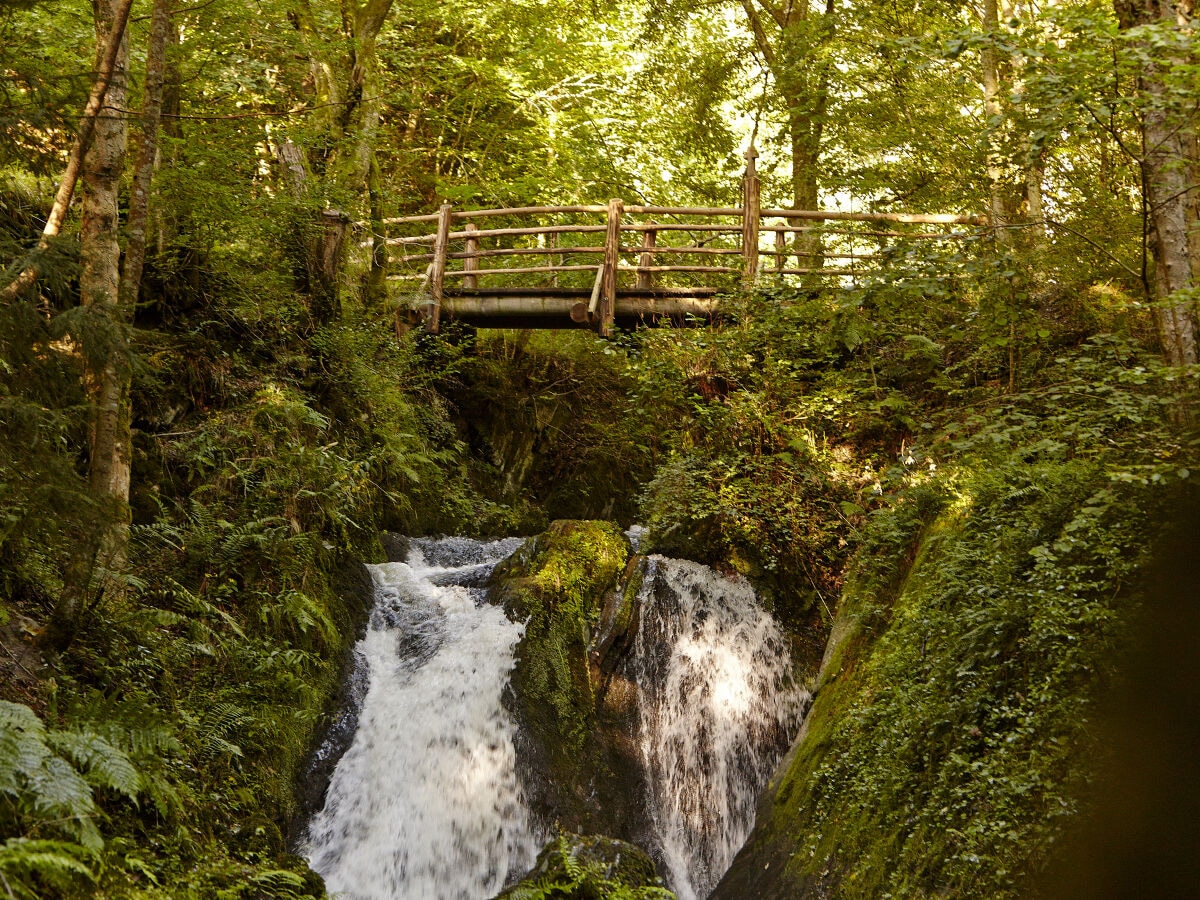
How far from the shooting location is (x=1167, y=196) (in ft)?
17.4

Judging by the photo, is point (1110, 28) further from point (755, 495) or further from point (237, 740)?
point (237, 740)

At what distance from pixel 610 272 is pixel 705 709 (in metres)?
6.37

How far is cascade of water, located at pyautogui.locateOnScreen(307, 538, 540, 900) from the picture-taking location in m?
6.26

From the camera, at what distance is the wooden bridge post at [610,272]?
38.9 feet

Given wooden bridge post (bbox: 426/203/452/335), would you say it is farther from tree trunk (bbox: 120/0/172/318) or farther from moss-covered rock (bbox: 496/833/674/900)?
moss-covered rock (bbox: 496/833/674/900)

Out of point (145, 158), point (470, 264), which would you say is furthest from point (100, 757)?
point (470, 264)

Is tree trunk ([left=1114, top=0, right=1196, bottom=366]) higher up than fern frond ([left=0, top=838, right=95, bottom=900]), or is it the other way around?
tree trunk ([left=1114, top=0, right=1196, bottom=366])

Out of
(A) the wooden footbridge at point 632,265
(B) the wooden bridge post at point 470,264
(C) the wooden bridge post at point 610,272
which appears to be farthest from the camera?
(B) the wooden bridge post at point 470,264

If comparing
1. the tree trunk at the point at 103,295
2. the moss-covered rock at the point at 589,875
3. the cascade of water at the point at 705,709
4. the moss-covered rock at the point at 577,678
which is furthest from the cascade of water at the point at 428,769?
the tree trunk at the point at 103,295

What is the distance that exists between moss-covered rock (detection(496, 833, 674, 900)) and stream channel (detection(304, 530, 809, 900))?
3.88 ft

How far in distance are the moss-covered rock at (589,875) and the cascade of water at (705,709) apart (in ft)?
4.92

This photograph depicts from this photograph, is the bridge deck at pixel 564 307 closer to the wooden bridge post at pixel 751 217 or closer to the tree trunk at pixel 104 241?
the wooden bridge post at pixel 751 217

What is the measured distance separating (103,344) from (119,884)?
230 centimetres

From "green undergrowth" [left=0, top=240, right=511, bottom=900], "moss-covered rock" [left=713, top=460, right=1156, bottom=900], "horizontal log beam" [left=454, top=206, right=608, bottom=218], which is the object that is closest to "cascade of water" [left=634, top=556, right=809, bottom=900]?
"moss-covered rock" [left=713, top=460, right=1156, bottom=900]
